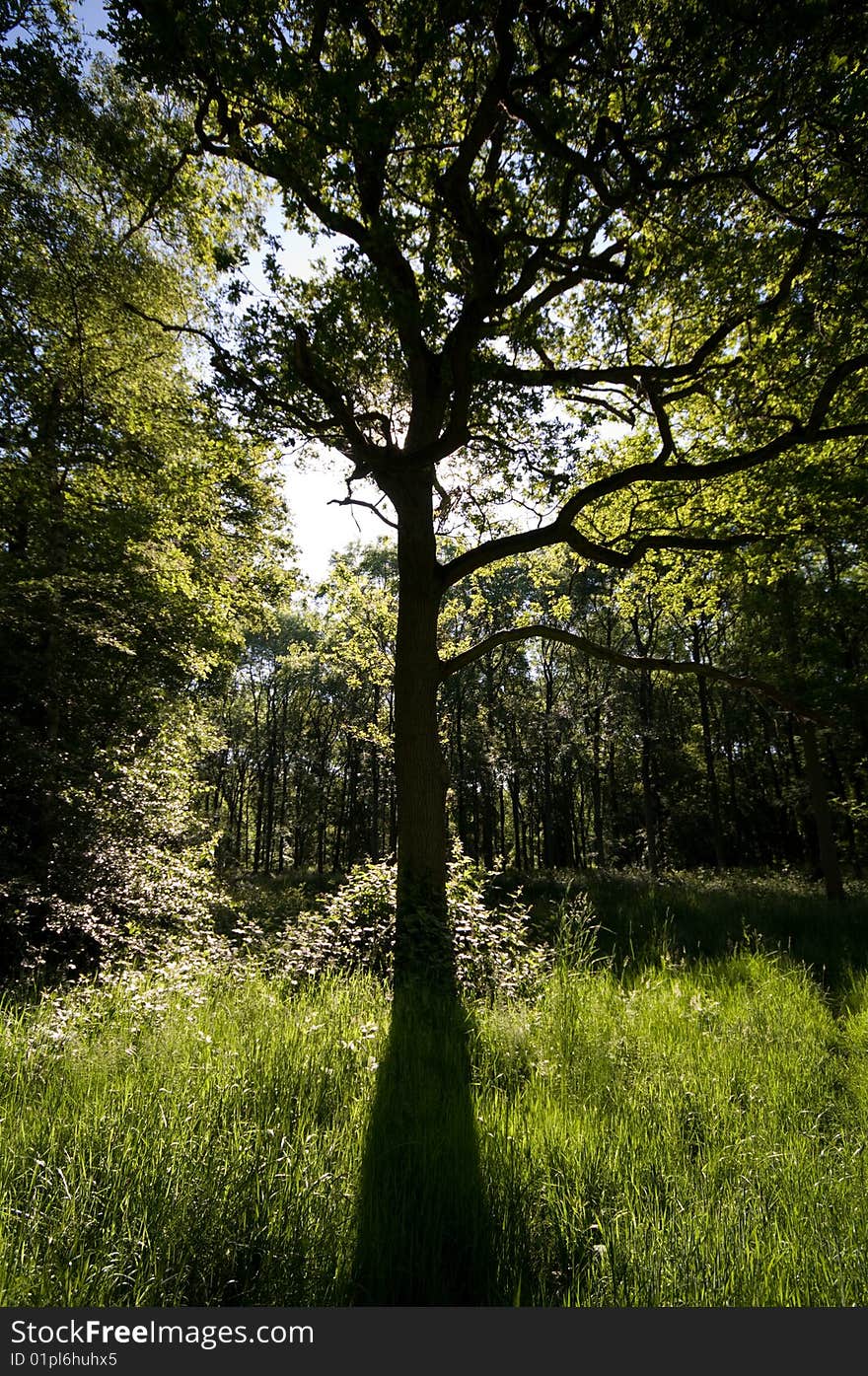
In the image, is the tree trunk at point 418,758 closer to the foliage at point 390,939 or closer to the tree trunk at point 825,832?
the foliage at point 390,939

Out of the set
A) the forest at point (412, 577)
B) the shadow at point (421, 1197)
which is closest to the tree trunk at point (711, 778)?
the forest at point (412, 577)

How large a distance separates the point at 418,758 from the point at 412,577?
234cm

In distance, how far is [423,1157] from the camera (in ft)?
8.24

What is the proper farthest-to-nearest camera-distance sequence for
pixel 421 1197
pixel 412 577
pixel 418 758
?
pixel 412 577 → pixel 418 758 → pixel 421 1197

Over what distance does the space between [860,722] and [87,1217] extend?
22596 mm

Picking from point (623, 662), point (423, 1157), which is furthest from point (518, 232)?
point (423, 1157)

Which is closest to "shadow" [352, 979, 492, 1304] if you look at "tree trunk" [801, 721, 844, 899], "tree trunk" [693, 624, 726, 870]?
"tree trunk" [801, 721, 844, 899]

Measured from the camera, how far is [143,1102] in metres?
2.72

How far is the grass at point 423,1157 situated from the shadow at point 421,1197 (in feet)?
0.03

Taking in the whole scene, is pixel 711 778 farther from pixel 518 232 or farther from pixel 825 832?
pixel 518 232

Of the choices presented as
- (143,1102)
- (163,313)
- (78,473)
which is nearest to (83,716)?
(78,473)

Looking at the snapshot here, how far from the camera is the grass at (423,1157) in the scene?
1.96m

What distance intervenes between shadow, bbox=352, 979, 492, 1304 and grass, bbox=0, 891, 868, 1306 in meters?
0.01

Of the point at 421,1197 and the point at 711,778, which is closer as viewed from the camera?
the point at 421,1197
